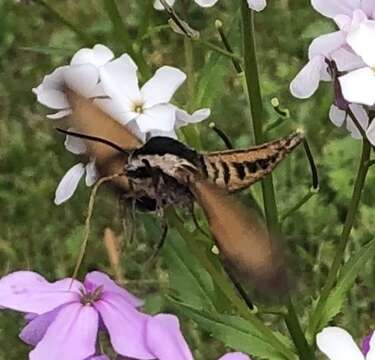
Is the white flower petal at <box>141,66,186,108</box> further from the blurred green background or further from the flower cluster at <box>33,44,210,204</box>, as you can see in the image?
the blurred green background

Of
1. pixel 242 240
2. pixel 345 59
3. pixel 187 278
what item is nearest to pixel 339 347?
pixel 242 240

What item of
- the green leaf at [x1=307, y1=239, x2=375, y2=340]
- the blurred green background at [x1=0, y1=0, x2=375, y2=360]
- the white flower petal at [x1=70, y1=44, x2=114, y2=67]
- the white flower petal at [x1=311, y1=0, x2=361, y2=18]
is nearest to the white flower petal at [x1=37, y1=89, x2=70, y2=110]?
the white flower petal at [x1=70, y1=44, x2=114, y2=67]

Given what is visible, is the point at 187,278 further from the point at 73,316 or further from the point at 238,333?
the point at 73,316

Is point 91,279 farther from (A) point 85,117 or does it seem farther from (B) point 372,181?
(B) point 372,181

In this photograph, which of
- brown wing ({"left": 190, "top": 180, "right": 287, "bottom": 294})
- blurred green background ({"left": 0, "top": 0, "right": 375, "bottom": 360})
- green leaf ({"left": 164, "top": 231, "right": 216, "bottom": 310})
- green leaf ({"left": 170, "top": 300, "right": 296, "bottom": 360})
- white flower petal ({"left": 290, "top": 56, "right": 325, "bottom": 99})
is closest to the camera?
brown wing ({"left": 190, "top": 180, "right": 287, "bottom": 294})

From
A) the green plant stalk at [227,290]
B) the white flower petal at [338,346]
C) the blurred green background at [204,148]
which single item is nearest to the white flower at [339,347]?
the white flower petal at [338,346]

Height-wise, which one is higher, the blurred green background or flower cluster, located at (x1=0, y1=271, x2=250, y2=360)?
flower cluster, located at (x1=0, y1=271, x2=250, y2=360)

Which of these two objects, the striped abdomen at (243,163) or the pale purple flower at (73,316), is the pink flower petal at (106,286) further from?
the striped abdomen at (243,163)
